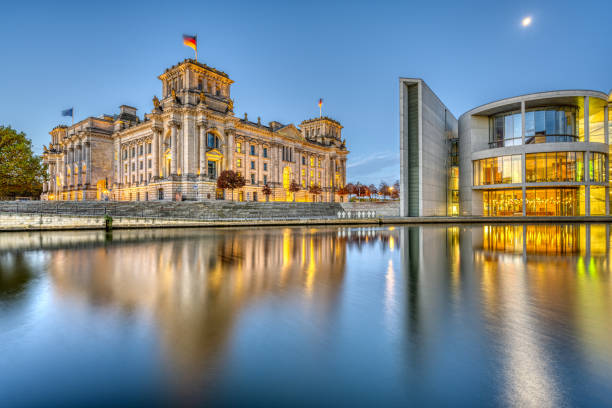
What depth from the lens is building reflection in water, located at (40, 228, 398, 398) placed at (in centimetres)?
396

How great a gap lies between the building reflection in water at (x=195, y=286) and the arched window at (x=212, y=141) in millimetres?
47282

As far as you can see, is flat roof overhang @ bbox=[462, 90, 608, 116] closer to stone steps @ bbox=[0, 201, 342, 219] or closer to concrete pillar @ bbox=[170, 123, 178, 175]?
stone steps @ bbox=[0, 201, 342, 219]

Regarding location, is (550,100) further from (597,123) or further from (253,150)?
(253,150)

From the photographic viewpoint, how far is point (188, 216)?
112 feet

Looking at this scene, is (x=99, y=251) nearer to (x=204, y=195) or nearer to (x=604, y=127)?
(x=204, y=195)

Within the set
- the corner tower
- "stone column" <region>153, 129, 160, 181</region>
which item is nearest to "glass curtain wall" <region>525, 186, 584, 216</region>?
the corner tower

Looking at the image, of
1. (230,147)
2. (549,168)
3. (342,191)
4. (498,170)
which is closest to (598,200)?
(549,168)

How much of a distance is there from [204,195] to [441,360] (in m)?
53.2

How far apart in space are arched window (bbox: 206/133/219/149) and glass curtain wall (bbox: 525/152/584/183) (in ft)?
166

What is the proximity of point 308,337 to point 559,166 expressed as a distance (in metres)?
47.4

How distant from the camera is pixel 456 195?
5038cm

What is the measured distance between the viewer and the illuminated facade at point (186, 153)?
5403cm

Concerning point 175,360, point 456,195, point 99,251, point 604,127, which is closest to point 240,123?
point 456,195

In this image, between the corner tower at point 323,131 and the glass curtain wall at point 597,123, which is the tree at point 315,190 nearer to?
the corner tower at point 323,131
